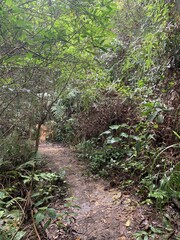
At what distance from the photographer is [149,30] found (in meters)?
4.67

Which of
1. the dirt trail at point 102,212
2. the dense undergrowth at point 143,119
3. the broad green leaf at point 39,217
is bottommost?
the dirt trail at point 102,212

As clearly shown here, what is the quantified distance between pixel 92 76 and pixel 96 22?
3.36 m

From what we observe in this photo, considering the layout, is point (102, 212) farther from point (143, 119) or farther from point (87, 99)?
point (87, 99)

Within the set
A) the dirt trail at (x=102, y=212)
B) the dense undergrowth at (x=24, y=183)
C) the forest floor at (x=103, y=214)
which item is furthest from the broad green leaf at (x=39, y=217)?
the dirt trail at (x=102, y=212)

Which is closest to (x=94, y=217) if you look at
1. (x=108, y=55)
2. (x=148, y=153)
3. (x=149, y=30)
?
(x=148, y=153)

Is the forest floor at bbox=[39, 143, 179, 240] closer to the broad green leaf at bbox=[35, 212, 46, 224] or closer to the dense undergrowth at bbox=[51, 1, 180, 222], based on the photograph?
the dense undergrowth at bbox=[51, 1, 180, 222]

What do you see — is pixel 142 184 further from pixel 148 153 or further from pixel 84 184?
pixel 84 184

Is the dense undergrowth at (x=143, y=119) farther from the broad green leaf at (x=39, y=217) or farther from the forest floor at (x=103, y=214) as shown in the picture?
the broad green leaf at (x=39, y=217)

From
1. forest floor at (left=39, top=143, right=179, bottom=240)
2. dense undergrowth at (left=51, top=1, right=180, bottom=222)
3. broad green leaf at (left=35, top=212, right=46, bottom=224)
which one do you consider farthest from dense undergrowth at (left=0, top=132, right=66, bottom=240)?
dense undergrowth at (left=51, top=1, right=180, bottom=222)

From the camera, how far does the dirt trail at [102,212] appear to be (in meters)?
2.21

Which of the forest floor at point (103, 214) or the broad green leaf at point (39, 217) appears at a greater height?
the broad green leaf at point (39, 217)

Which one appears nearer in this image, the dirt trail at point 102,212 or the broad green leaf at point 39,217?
the broad green leaf at point 39,217

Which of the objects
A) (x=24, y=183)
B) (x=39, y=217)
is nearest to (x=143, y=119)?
(x=24, y=183)

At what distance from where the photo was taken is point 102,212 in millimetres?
2586
